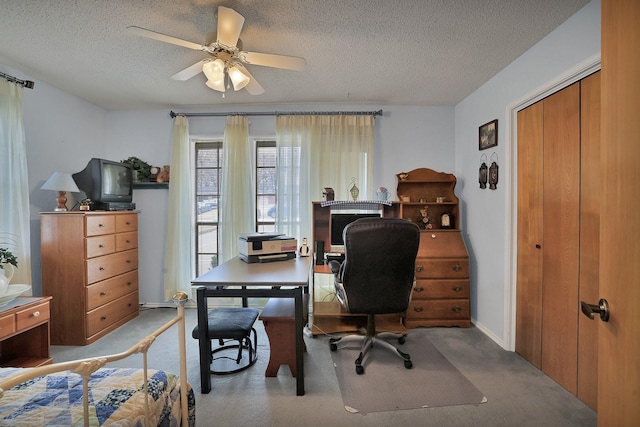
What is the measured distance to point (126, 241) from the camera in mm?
3283

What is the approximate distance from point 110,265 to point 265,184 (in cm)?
188

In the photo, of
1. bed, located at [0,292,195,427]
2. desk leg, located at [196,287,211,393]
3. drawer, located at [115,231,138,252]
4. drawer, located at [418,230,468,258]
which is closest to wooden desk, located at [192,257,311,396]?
desk leg, located at [196,287,211,393]

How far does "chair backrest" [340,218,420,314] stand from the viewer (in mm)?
2090

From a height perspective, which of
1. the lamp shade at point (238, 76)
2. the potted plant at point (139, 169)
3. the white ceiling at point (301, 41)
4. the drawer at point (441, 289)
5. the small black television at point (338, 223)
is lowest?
the drawer at point (441, 289)

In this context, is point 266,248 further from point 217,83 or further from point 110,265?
point 110,265

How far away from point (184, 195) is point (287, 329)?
2.32m

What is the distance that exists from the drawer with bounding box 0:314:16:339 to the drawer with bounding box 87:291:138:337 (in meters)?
0.71

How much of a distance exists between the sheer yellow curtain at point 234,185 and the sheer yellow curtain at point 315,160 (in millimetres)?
403

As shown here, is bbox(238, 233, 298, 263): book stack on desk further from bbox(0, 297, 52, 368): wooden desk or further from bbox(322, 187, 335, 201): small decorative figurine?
bbox(0, 297, 52, 368): wooden desk

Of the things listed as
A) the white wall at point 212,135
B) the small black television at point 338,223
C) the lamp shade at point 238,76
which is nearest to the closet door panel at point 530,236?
the white wall at point 212,135

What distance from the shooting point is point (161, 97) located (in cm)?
333

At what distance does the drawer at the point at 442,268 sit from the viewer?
9.89 ft

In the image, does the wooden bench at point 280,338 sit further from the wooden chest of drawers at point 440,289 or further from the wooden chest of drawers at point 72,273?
the wooden chest of drawers at point 72,273

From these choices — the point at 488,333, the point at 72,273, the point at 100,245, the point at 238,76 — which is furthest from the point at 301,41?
the point at 488,333
